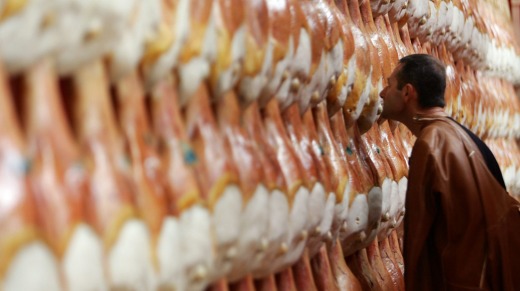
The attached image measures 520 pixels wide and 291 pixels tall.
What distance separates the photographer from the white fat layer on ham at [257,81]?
212cm

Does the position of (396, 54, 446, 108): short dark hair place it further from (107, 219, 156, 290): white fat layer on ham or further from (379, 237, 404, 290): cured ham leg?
(107, 219, 156, 290): white fat layer on ham

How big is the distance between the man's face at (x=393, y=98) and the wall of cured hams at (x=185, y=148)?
0.21m

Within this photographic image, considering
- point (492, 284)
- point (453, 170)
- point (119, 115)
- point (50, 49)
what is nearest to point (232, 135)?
point (119, 115)

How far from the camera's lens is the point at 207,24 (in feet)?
6.27

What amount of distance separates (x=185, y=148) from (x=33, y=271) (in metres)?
0.57

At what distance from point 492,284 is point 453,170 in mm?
471

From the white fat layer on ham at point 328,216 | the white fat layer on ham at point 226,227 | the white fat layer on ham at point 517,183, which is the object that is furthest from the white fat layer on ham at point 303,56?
the white fat layer on ham at point 517,183

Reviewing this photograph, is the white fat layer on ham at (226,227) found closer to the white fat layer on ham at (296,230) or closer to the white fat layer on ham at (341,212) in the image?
the white fat layer on ham at (296,230)

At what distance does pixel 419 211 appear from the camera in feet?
10.1

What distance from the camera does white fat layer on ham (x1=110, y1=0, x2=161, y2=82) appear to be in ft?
5.38

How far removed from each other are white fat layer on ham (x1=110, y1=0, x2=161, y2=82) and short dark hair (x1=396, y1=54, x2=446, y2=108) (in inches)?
73.5

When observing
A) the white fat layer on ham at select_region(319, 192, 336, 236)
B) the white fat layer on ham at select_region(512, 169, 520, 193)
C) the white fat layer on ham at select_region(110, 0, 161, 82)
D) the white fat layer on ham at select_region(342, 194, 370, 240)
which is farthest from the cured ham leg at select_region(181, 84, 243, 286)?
the white fat layer on ham at select_region(512, 169, 520, 193)

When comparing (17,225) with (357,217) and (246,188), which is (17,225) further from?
(357,217)

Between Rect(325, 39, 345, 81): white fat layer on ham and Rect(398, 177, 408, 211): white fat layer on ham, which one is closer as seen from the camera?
Rect(325, 39, 345, 81): white fat layer on ham
